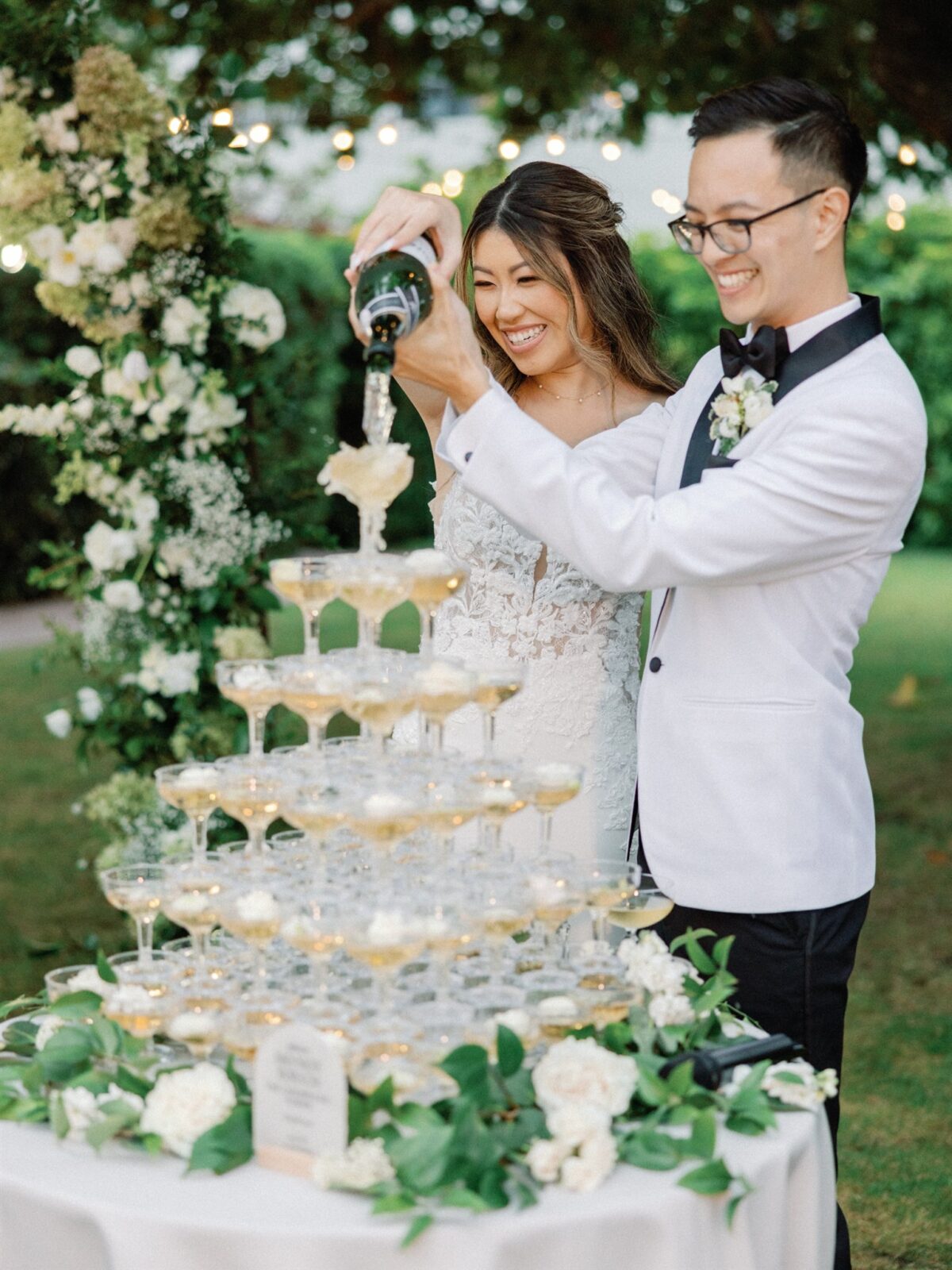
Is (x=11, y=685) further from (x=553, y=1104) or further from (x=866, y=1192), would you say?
(x=553, y=1104)

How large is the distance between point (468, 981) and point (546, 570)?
1.13 m

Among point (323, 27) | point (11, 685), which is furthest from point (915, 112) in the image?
point (11, 685)

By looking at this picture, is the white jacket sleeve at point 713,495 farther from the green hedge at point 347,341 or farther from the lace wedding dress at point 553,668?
the green hedge at point 347,341

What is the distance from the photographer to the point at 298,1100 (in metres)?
1.66

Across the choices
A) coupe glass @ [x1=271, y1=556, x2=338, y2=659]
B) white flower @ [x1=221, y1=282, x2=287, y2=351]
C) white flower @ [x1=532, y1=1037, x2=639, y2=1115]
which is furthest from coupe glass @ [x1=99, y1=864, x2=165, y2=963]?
white flower @ [x1=221, y1=282, x2=287, y2=351]

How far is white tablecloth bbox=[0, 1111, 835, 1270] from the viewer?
158cm

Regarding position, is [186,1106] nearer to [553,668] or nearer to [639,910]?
[639,910]

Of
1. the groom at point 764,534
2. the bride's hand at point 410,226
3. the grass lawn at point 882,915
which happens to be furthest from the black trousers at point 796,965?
the grass lawn at point 882,915

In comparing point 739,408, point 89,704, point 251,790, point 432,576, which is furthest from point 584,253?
point 89,704

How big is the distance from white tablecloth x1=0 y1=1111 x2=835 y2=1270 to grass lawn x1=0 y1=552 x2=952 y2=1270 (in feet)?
6.47

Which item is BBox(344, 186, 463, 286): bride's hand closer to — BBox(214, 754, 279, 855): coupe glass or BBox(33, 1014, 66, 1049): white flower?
BBox(214, 754, 279, 855): coupe glass

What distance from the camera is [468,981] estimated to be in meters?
1.95

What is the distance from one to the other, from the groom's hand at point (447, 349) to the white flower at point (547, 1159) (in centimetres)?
101

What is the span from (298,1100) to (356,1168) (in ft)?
0.32
